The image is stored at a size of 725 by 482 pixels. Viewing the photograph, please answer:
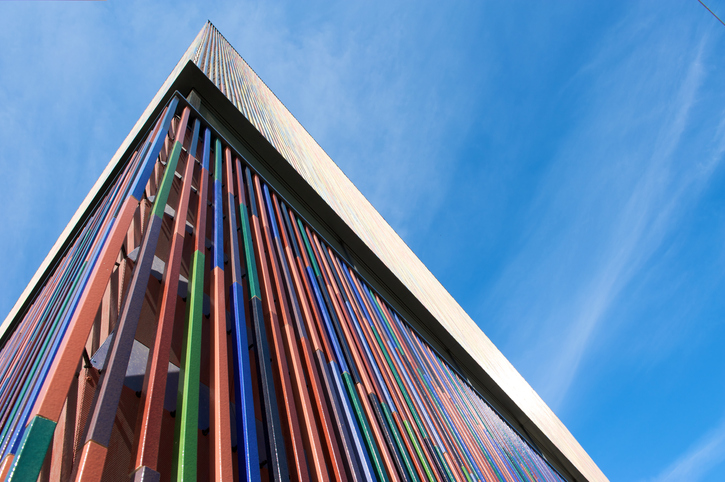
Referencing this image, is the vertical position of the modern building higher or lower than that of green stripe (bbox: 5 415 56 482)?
higher

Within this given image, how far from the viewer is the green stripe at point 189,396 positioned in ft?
3.37

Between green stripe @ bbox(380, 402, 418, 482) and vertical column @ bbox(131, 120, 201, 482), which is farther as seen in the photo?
green stripe @ bbox(380, 402, 418, 482)

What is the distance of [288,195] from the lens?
5.00 m

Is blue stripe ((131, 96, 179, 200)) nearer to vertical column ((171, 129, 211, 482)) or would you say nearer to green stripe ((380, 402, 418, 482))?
vertical column ((171, 129, 211, 482))

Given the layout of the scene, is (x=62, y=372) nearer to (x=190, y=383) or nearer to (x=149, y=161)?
(x=190, y=383)

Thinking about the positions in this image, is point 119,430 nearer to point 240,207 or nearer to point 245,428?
point 245,428

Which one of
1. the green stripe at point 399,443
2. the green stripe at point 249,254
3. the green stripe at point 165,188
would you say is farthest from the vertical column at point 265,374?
the green stripe at point 399,443

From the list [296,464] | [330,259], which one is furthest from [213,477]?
[330,259]

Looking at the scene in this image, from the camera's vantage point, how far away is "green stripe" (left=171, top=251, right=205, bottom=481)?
3.37 feet

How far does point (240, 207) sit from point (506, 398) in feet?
26.2

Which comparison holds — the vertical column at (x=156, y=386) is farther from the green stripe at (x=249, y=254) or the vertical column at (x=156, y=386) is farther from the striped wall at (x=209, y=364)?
the green stripe at (x=249, y=254)

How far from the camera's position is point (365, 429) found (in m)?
2.00

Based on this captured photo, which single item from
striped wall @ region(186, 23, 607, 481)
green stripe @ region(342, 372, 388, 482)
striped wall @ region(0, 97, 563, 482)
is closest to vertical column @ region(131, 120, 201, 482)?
striped wall @ region(0, 97, 563, 482)

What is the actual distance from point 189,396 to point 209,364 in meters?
0.48
